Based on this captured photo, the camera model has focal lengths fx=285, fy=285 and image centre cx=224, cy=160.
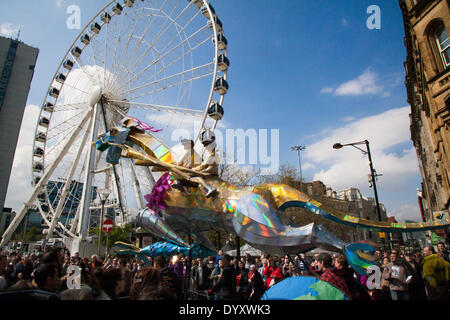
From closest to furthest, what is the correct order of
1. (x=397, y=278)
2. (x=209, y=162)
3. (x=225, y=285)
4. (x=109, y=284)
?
(x=109, y=284) → (x=225, y=285) → (x=397, y=278) → (x=209, y=162)

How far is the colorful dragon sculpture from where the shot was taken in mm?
4500

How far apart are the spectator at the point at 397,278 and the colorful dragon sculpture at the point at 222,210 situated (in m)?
1.82

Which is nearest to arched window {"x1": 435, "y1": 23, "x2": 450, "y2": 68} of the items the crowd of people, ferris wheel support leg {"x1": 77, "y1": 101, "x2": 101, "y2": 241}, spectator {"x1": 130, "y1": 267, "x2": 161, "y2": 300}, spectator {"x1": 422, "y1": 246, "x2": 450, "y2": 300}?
the crowd of people

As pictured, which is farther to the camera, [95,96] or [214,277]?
[95,96]

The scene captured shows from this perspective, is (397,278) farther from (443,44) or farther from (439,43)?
(439,43)

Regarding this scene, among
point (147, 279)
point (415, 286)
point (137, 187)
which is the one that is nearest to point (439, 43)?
point (415, 286)

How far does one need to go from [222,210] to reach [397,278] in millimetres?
3696

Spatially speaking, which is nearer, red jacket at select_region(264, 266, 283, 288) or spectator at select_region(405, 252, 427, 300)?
spectator at select_region(405, 252, 427, 300)

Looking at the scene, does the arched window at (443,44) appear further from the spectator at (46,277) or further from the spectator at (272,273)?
the spectator at (46,277)

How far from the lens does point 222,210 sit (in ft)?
18.4

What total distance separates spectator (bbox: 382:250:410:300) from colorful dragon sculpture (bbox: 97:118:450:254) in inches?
71.7

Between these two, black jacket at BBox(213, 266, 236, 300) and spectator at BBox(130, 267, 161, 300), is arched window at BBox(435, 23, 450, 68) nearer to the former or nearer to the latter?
black jacket at BBox(213, 266, 236, 300)

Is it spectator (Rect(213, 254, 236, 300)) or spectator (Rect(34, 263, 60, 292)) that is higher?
spectator (Rect(34, 263, 60, 292))
